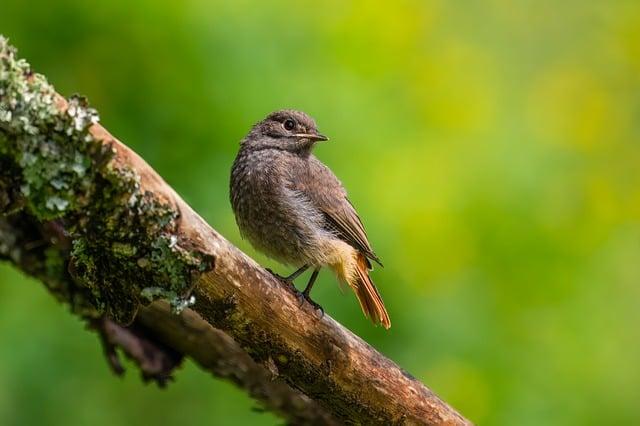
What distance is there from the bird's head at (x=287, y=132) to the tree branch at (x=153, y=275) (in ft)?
4.14

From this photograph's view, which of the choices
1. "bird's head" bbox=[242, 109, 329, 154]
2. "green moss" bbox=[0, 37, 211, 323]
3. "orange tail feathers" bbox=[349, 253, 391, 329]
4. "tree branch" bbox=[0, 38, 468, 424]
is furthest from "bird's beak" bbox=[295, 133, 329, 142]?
"green moss" bbox=[0, 37, 211, 323]

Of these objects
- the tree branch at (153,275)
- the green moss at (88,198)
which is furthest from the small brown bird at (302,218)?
the green moss at (88,198)

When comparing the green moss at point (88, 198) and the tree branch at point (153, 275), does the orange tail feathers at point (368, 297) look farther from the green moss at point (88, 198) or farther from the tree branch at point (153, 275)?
the green moss at point (88, 198)

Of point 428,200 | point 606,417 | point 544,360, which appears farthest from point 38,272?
point 606,417

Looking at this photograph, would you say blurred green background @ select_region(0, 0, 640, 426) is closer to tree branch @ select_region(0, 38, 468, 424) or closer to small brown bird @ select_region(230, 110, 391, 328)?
small brown bird @ select_region(230, 110, 391, 328)

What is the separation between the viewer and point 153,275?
11.2 ft

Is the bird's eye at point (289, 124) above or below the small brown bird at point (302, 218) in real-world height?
above

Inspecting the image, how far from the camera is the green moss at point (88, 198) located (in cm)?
295

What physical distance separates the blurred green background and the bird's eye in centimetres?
10

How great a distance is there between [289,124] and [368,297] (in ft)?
3.78

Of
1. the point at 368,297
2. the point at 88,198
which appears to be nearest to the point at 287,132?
the point at 368,297

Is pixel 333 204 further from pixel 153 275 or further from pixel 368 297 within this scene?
pixel 153 275

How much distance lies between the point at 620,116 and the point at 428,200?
2.79 metres

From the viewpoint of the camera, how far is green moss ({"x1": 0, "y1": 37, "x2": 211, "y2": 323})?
2.95 meters
